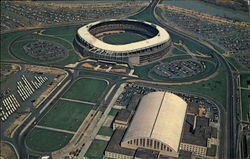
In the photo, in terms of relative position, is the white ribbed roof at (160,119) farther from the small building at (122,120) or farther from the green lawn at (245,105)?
the green lawn at (245,105)

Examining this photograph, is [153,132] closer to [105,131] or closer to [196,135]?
[196,135]

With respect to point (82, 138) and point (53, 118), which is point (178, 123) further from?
point (53, 118)

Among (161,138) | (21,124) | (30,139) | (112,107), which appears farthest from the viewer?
(112,107)

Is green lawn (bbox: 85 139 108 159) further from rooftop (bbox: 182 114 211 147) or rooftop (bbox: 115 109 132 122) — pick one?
rooftop (bbox: 182 114 211 147)

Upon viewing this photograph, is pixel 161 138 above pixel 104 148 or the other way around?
above

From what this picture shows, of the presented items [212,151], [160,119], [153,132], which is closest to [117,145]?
[153,132]

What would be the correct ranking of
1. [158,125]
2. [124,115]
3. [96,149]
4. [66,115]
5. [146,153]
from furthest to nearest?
[66,115], [124,115], [96,149], [158,125], [146,153]

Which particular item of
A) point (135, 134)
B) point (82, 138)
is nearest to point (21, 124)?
point (82, 138)
